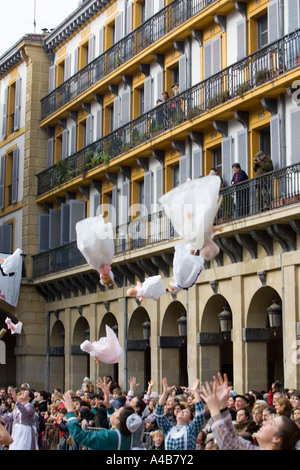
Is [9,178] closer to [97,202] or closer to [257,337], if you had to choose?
[97,202]

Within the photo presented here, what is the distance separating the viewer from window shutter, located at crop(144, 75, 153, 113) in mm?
34250

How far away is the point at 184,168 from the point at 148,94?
4.02 metres

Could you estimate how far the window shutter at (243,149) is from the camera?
27.9m

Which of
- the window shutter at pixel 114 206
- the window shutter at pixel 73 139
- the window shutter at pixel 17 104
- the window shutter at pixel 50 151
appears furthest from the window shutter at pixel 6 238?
the window shutter at pixel 114 206

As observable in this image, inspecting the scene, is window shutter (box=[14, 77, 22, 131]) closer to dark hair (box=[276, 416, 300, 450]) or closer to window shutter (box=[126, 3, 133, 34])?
window shutter (box=[126, 3, 133, 34])

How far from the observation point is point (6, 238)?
44.6m

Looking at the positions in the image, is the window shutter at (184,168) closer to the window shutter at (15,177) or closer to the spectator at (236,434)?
the window shutter at (15,177)

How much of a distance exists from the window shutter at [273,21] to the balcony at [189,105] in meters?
0.47

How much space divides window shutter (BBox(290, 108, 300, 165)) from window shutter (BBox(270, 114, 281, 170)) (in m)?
0.64

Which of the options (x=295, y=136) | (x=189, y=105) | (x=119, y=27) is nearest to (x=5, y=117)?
(x=119, y=27)

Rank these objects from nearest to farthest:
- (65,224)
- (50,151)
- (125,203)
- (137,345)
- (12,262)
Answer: (12,262) → (137,345) → (125,203) → (65,224) → (50,151)
